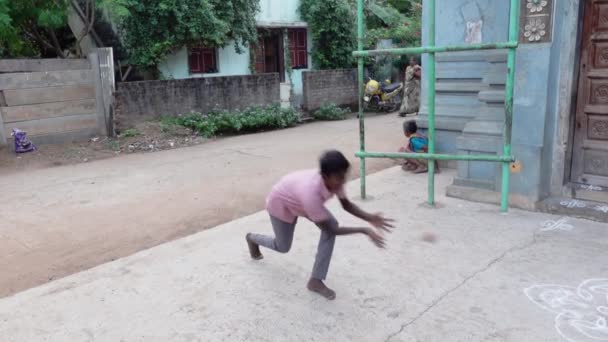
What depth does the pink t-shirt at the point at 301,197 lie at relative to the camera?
2.83 metres

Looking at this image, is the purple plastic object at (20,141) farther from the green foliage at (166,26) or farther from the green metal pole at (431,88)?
the green metal pole at (431,88)

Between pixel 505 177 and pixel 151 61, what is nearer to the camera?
pixel 505 177

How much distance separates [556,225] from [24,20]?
29.6 ft

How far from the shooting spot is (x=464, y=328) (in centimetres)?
274

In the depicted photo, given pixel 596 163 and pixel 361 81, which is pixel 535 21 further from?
pixel 361 81

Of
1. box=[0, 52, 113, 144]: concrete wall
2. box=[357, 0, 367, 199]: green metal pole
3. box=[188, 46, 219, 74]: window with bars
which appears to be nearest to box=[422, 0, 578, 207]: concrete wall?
box=[357, 0, 367, 199]: green metal pole

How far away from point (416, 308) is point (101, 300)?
6.36ft

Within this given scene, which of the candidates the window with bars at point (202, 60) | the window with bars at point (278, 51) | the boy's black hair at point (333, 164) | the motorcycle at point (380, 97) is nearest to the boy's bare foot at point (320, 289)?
the boy's black hair at point (333, 164)

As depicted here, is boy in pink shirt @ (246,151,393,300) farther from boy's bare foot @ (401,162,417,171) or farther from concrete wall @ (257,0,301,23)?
concrete wall @ (257,0,301,23)

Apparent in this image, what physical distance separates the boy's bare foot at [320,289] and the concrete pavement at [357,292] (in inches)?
1.7

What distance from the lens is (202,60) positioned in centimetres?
1327

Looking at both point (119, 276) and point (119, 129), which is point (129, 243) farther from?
point (119, 129)

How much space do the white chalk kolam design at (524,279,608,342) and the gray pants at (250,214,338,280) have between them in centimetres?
122

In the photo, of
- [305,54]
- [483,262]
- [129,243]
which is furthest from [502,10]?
[305,54]
